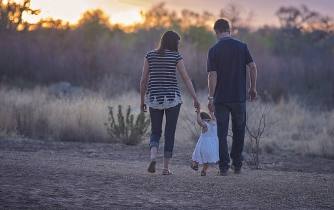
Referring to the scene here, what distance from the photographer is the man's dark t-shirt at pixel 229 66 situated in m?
8.78

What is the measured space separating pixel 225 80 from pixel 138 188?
205cm

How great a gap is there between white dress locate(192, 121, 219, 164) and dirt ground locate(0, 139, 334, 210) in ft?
0.78

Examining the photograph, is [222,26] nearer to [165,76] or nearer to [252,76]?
[252,76]

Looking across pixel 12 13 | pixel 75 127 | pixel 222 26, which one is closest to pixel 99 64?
pixel 12 13

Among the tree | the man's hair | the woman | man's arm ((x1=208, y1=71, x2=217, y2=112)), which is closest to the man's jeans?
man's arm ((x1=208, y1=71, x2=217, y2=112))

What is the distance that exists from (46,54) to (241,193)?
23669 millimetres

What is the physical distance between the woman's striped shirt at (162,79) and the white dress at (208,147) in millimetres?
641

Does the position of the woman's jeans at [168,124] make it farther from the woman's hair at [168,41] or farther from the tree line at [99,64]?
the tree line at [99,64]

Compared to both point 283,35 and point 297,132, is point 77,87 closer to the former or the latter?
point 297,132

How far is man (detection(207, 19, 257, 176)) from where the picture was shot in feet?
28.8

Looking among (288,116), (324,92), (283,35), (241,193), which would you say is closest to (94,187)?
(241,193)

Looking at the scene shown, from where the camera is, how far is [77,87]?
27.4 meters

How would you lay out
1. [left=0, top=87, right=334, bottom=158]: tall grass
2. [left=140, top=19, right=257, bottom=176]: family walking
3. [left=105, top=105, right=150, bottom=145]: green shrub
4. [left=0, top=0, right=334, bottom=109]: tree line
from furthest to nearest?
1. [left=0, top=0, right=334, bottom=109]: tree line
2. [left=0, top=87, right=334, bottom=158]: tall grass
3. [left=105, top=105, right=150, bottom=145]: green shrub
4. [left=140, top=19, right=257, bottom=176]: family walking

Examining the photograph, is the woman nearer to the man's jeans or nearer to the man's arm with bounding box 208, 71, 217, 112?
the man's arm with bounding box 208, 71, 217, 112
